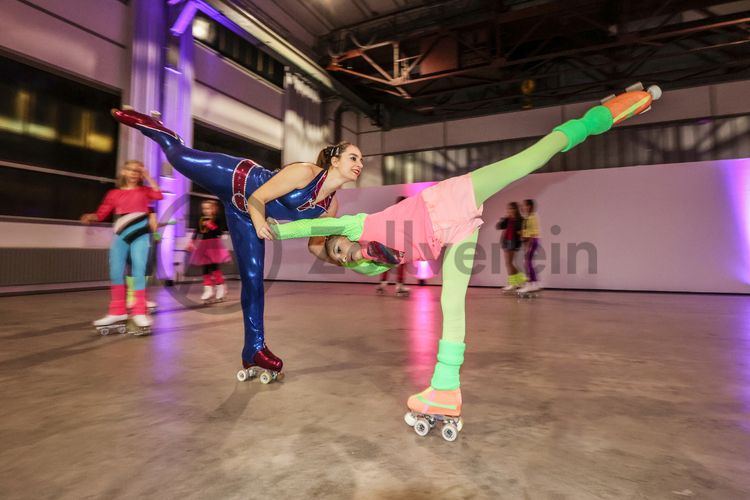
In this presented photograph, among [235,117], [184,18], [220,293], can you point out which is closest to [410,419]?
[220,293]

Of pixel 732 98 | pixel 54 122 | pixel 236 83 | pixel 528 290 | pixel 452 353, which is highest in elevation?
pixel 236 83

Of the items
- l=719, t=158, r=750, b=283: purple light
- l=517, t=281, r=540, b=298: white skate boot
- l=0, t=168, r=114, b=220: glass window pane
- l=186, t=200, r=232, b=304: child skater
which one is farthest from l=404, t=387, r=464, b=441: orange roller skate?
l=719, t=158, r=750, b=283: purple light

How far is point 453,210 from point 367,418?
0.70 m

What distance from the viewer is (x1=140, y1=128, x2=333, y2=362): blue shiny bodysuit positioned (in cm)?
158

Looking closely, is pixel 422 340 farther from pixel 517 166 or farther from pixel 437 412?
pixel 517 166

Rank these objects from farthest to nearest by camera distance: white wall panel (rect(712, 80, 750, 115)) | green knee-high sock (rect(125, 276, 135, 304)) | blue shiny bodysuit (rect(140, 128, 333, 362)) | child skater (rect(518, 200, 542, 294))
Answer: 1. white wall panel (rect(712, 80, 750, 115))
2. child skater (rect(518, 200, 542, 294))
3. green knee-high sock (rect(125, 276, 135, 304))
4. blue shiny bodysuit (rect(140, 128, 333, 362))

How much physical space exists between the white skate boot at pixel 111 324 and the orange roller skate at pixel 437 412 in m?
2.29

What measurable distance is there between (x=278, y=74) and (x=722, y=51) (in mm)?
8948

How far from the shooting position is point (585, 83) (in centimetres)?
839

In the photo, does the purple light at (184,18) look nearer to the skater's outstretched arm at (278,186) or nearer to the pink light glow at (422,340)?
the pink light glow at (422,340)

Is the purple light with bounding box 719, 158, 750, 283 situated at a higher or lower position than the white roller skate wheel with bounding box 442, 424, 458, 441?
higher

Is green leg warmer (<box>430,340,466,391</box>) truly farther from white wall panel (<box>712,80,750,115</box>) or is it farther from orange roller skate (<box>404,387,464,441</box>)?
white wall panel (<box>712,80,750,115</box>)

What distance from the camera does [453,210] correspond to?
1176mm

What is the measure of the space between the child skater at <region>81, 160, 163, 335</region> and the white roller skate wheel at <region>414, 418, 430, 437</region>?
2.11m
